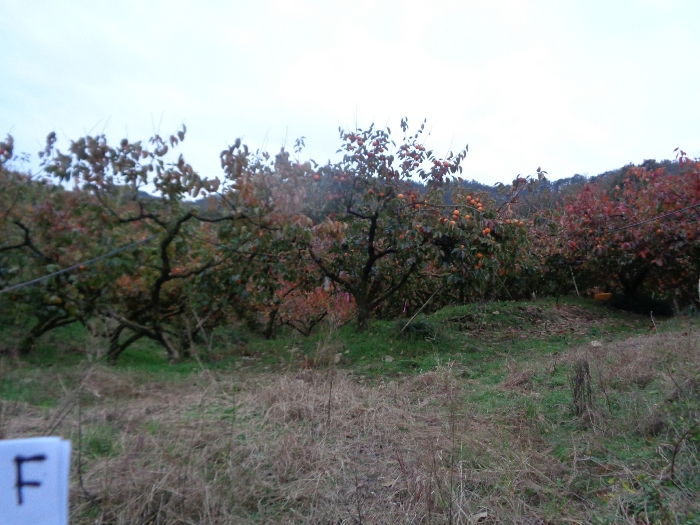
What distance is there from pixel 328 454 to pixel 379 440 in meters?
0.49

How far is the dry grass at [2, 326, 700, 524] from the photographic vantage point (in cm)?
310

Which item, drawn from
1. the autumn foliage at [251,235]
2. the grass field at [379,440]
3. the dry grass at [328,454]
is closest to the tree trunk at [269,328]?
the autumn foliage at [251,235]

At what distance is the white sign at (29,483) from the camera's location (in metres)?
1.89

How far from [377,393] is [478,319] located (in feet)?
15.7

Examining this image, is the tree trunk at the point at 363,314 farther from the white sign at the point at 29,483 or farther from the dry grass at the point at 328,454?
the white sign at the point at 29,483

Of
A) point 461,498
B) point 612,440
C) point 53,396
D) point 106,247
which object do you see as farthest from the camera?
point 106,247

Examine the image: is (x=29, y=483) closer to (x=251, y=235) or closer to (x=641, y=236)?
(x=251, y=235)

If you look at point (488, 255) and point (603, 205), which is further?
point (603, 205)

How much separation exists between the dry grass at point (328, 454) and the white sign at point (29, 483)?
1131 mm

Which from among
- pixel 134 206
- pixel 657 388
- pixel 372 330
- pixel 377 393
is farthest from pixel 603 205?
pixel 134 206

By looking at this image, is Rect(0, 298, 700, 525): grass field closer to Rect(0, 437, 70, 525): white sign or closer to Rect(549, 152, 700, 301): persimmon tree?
Rect(0, 437, 70, 525): white sign

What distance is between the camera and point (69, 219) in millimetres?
6199

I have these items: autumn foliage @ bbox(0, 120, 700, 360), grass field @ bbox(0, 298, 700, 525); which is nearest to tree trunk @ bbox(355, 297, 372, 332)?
autumn foliage @ bbox(0, 120, 700, 360)

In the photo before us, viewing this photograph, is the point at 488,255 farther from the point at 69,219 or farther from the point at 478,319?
the point at 69,219
